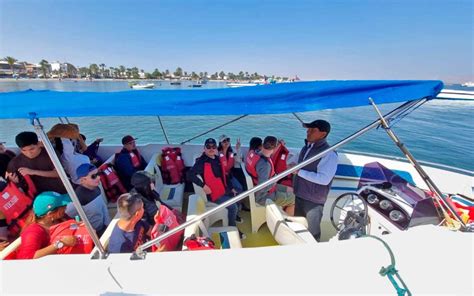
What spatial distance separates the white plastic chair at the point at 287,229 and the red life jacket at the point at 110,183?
172cm

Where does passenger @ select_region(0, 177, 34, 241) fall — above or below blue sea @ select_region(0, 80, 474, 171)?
above

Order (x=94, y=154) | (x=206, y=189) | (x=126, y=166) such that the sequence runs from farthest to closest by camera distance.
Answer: (x=94, y=154) < (x=126, y=166) < (x=206, y=189)

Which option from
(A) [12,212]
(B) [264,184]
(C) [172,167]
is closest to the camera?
(B) [264,184]

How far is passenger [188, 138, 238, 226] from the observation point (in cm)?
240

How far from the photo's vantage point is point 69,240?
1.36m

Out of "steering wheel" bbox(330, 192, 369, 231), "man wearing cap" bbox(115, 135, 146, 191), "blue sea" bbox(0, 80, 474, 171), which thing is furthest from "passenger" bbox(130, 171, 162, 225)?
"blue sea" bbox(0, 80, 474, 171)

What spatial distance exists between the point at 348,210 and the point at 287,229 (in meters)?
0.77

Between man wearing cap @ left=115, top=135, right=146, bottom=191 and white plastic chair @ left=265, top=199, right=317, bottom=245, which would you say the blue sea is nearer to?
man wearing cap @ left=115, top=135, right=146, bottom=191

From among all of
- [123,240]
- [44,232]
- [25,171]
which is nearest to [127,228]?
[123,240]

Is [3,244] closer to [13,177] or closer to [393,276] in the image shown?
[13,177]

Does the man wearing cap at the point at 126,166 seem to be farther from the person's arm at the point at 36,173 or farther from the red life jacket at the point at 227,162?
the red life jacket at the point at 227,162

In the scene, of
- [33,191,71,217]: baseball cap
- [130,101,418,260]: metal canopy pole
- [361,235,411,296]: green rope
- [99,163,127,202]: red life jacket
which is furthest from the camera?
[99,163,127,202]: red life jacket

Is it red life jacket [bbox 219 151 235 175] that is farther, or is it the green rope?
red life jacket [bbox 219 151 235 175]

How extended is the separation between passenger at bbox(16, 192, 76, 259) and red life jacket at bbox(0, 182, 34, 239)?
44 cm
